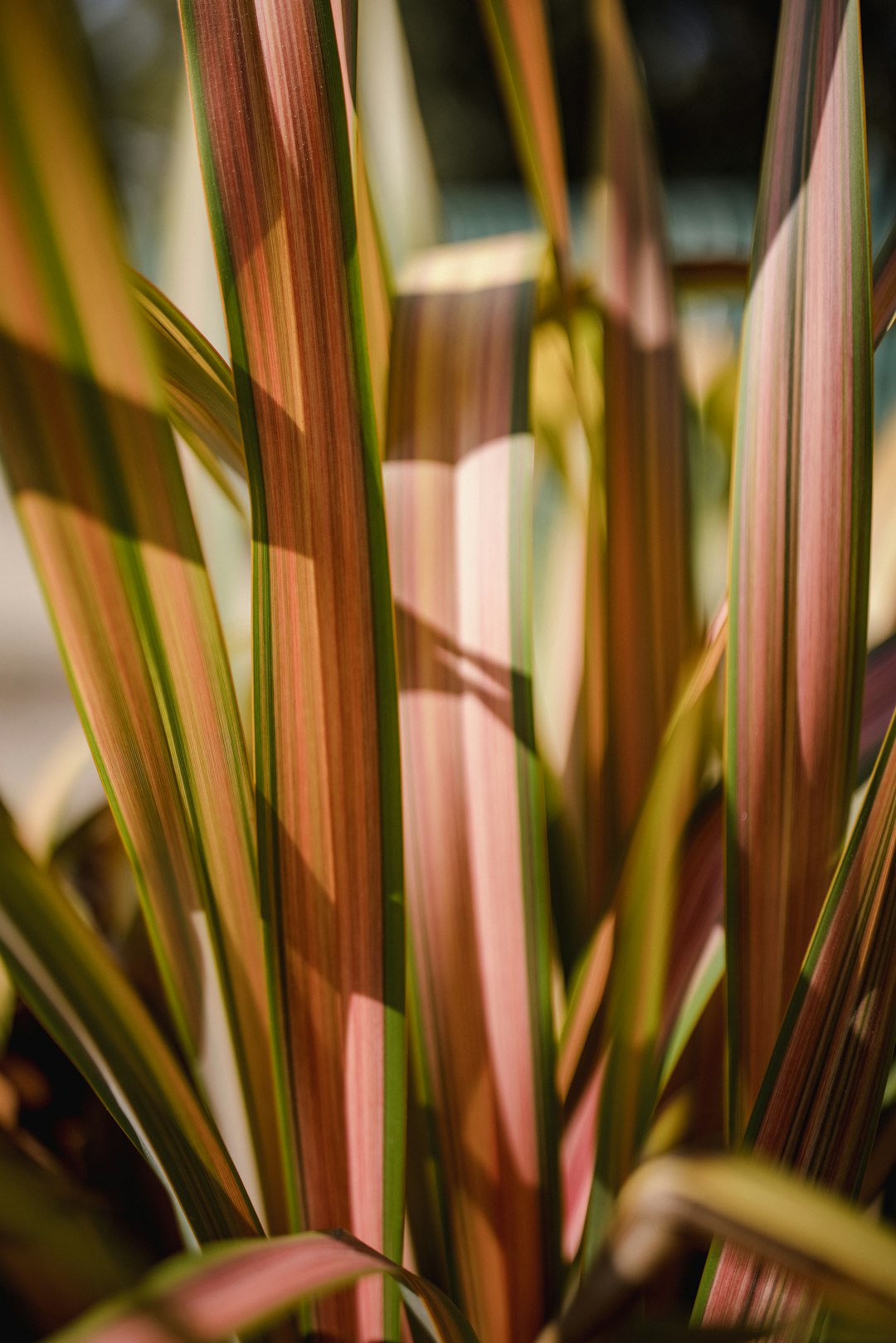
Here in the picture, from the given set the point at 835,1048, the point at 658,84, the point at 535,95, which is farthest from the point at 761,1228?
the point at 658,84

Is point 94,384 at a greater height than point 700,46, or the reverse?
point 700,46

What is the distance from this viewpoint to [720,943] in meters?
0.29

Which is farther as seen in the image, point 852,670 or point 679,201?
point 679,201

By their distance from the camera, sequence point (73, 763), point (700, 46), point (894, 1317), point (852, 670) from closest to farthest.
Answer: point (894, 1317) < point (852, 670) < point (73, 763) < point (700, 46)

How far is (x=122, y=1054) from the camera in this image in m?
0.21

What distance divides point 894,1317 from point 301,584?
0.17 m

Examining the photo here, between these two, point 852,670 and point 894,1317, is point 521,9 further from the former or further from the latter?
point 894,1317

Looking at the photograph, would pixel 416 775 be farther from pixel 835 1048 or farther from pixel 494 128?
pixel 494 128

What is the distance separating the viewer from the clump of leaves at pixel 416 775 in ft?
0.58

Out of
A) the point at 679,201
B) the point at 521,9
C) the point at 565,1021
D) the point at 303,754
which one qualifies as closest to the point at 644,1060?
the point at 565,1021

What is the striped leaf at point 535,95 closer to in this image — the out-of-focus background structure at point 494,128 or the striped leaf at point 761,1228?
the striped leaf at point 761,1228

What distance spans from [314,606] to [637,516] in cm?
20

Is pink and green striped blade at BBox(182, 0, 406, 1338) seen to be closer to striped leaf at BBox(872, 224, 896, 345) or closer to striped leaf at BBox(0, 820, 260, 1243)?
striped leaf at BBox(0, 820, 260, 1243)

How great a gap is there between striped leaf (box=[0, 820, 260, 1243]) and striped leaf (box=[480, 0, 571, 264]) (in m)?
0.28
